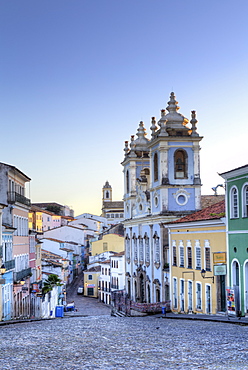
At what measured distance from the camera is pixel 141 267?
54750mm

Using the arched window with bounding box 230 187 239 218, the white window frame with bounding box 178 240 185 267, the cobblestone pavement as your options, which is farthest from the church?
the cobblestone pavement

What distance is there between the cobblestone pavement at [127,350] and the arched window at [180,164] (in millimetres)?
29866

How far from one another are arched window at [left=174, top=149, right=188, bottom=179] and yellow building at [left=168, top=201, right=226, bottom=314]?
8.73 meters

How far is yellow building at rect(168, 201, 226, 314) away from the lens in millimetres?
31275

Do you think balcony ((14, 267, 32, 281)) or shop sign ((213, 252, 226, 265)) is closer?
shop sign ((213, 252, 226, 265))

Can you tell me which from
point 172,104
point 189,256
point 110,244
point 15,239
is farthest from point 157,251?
point 110,244

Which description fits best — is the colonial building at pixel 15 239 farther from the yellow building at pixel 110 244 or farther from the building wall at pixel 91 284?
the yellow building at pixel 110 244

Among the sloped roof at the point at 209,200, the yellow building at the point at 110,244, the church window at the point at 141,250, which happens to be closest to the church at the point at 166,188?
the church window at the point at 141,250

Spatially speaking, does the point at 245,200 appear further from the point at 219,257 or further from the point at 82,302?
the point at 82,302

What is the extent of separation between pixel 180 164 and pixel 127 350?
35.1 m

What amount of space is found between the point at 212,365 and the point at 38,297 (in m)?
37.0

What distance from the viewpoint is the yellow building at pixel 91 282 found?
274 feet

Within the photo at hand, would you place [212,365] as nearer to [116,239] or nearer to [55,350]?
[55,350]

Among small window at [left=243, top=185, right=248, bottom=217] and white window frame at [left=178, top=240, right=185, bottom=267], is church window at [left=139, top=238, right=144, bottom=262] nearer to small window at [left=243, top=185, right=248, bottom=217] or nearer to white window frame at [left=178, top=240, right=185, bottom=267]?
white window frame at [left=178, top=240, right=185, bottom=267]
